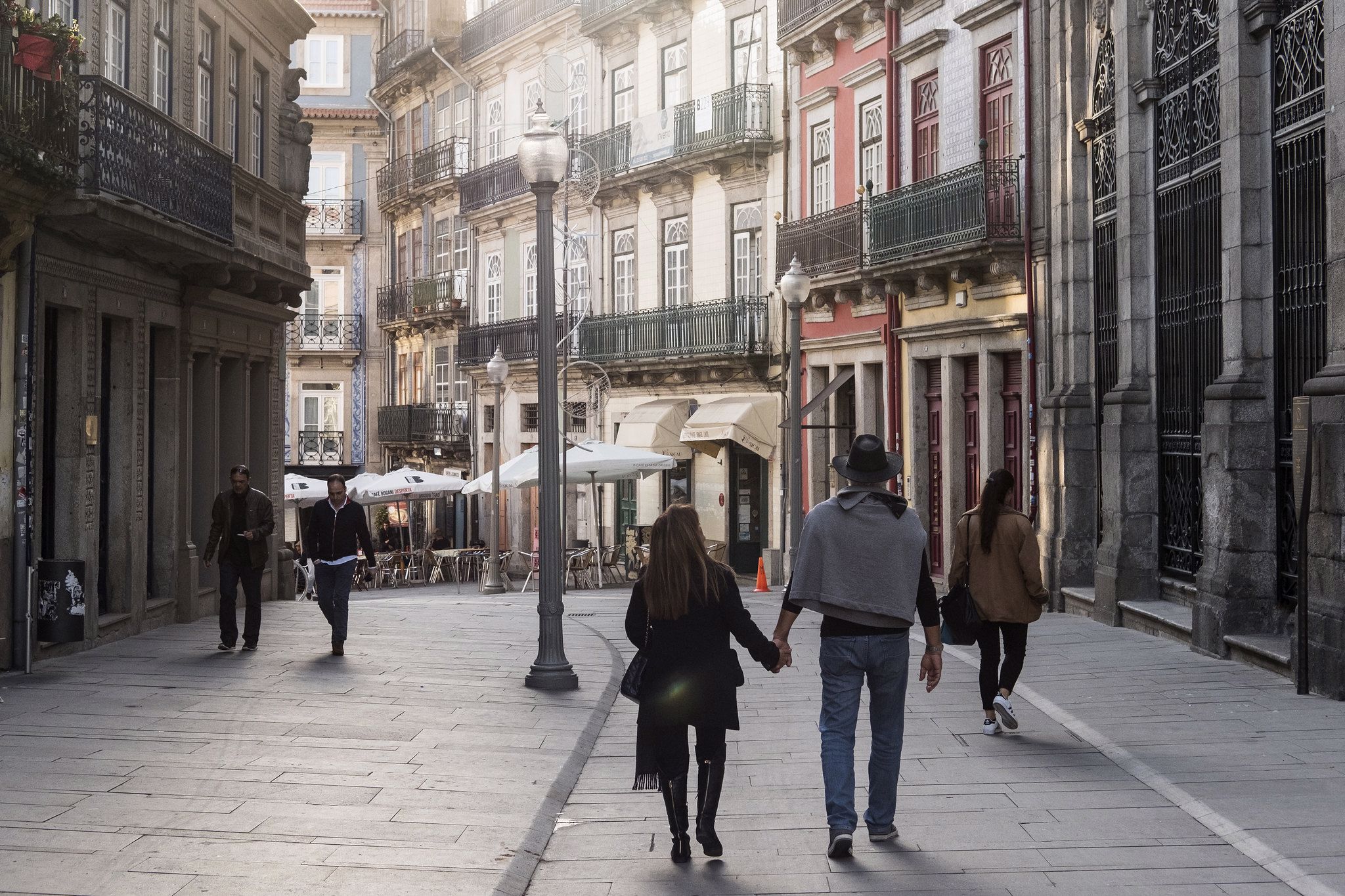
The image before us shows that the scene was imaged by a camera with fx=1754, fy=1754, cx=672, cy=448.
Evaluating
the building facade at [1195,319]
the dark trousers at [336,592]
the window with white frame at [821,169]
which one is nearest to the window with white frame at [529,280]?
the window with white frame at [821,169]

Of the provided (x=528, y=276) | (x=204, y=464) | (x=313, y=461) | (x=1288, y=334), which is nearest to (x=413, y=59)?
(x=528, y=276)

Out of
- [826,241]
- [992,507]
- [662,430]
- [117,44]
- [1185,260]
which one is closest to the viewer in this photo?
[992,507]

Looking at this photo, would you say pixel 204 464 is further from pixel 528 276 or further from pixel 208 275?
pixel 528 276

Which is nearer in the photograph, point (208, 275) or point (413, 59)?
point (208, 275)

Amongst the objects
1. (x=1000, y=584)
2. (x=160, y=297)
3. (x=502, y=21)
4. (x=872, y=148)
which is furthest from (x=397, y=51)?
(x=1000, y=584)

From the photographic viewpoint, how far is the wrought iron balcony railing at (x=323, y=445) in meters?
51.1

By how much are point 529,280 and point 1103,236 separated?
2294cm

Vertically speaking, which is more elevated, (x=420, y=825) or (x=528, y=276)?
(x=528, y=276)

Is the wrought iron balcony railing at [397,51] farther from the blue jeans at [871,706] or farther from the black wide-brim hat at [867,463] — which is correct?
the blue jeans at [871,706]

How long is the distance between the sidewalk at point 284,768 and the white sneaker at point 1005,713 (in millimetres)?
2488

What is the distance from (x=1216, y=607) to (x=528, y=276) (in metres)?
28.2

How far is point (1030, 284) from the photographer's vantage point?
69.9ft

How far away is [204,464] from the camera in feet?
66.5

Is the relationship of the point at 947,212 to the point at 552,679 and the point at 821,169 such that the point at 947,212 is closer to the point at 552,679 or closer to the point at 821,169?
the point at 821,169
